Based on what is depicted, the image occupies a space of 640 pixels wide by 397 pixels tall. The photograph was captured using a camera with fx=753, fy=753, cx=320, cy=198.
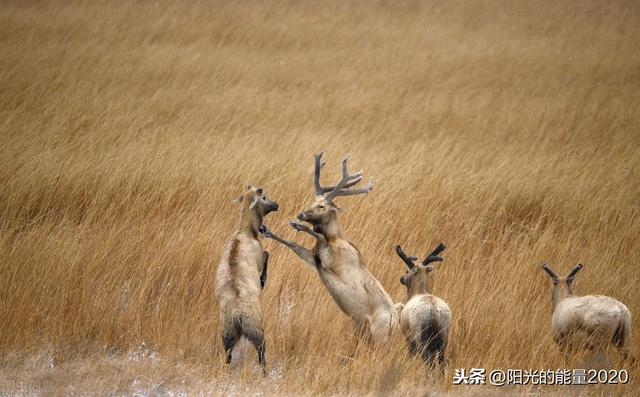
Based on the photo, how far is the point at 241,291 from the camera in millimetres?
5797

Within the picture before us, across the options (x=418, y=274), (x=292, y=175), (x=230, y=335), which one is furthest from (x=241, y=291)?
(x=292, y=175)

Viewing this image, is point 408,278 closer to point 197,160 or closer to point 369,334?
point 369,334

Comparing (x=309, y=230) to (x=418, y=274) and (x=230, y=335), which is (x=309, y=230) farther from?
(x=230, y=335)

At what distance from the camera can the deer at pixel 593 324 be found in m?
5.93

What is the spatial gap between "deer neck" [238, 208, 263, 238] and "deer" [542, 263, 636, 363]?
2740 mm

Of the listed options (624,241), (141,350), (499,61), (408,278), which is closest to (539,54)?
(499,61)

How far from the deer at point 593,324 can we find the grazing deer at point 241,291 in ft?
8.34

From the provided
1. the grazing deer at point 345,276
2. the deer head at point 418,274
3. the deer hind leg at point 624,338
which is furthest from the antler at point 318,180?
the deer hind leg at point 624,338

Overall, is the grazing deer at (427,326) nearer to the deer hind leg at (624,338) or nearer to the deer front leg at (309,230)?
the deer front leg at (309,230)

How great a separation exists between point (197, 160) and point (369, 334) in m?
4.31

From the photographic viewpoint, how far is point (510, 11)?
18344mm

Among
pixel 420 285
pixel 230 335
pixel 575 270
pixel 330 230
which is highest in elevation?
pixel 330 230

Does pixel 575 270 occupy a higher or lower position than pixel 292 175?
lower

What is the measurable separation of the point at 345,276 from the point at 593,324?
206 centimetres
